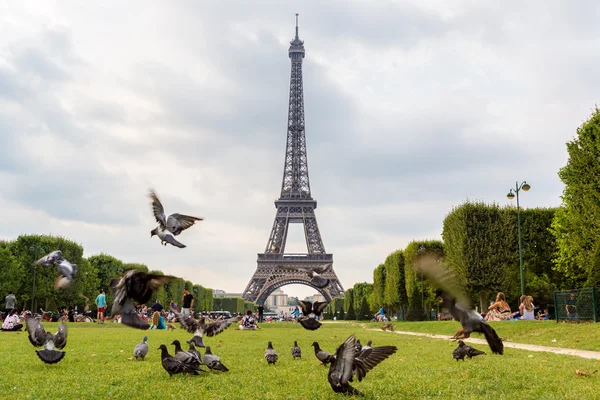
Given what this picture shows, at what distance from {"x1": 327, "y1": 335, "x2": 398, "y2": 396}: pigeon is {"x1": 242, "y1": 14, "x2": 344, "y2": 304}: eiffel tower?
240 ft

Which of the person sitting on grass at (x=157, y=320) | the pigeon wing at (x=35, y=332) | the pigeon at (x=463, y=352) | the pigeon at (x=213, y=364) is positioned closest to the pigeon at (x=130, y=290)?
the pigeon at (x=213, y=364)

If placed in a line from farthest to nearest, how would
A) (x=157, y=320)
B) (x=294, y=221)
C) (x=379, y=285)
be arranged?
(x=294, y=221)
(x=379, y=285)
(x=157, y=320)

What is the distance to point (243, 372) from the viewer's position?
9.58 metres

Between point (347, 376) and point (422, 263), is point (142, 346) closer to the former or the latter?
point (347, 376)

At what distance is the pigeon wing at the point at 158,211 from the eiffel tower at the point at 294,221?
71852 mm

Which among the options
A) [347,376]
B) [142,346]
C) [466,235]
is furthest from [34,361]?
[466,235]

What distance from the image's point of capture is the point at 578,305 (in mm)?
23906

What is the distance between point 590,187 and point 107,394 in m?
25.0

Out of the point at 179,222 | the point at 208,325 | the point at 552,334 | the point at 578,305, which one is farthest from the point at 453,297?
the point at 578,305

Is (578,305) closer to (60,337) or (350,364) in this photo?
(350,364)

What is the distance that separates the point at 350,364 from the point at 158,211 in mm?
3972

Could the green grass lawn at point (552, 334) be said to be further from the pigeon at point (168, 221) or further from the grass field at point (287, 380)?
the pigeon at point (168, 221)

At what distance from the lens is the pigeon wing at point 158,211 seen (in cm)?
859

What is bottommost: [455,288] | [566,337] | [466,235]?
[566,337]
